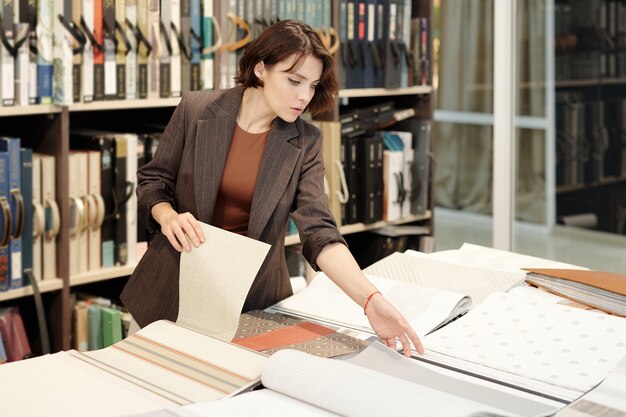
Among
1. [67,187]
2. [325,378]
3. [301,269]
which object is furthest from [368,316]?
[301,269]

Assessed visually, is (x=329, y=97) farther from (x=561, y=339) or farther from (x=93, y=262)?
(x=93, y=262)

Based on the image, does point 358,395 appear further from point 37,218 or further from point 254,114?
point 37,218

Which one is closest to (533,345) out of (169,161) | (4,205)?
(169,161)

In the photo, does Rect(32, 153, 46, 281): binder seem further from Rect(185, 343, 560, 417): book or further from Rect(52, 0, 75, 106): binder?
Rect(185, 343, 560, 417): book

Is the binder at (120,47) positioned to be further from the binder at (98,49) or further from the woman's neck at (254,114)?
the woman's neck at (254,114)

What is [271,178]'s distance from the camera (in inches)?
76.5

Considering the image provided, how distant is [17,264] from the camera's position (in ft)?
9.11

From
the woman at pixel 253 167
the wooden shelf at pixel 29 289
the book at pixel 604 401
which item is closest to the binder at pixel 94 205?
the wooden shelf at pixel 29 289

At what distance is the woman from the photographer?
1.93 m

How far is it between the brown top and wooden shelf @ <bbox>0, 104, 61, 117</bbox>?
0.95 m

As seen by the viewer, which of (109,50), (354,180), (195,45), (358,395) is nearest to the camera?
(358,395)

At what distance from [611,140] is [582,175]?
219mm

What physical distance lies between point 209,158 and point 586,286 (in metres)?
0.83

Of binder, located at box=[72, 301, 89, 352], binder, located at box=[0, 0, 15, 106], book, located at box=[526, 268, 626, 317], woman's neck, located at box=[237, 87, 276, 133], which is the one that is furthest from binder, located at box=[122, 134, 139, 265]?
book, located at box=[526, 268, 626, 317]
